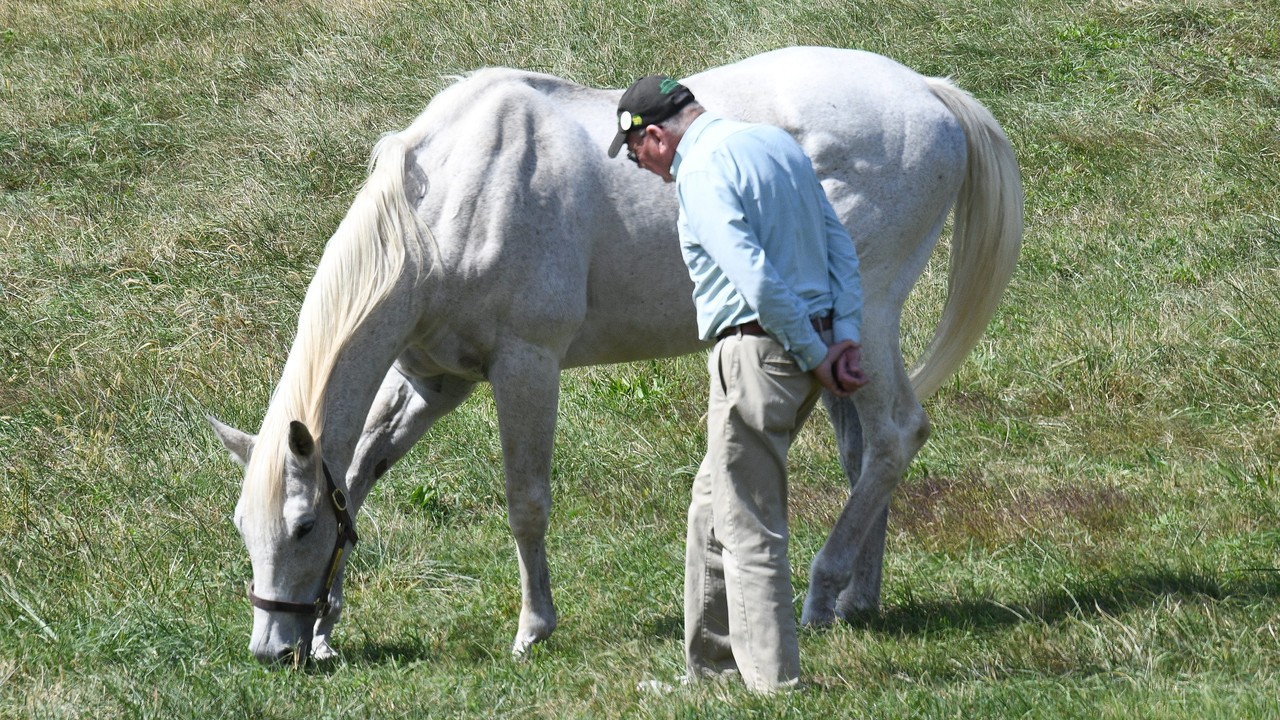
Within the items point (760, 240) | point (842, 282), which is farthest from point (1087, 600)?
point (760, 240)

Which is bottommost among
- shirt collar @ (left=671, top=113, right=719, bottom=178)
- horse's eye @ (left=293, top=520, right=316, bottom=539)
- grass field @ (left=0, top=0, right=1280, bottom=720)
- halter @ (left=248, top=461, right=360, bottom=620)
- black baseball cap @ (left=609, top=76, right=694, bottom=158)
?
grass field @ (left=0, top=0, right=1280, bottom=720)

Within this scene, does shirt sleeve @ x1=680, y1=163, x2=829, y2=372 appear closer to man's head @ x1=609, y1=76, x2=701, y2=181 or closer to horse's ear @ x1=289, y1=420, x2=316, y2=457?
man's head @ x1=609, y1=76, x2=701, y2=181

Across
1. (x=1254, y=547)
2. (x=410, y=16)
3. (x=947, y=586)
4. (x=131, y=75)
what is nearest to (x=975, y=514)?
(x=947, y=586)

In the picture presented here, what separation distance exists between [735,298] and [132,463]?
390cm

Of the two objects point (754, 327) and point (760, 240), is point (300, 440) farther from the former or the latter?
point (760, 240)

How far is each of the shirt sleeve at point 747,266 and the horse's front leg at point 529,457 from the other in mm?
1420

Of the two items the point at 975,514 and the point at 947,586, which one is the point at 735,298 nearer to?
the point at 947,586

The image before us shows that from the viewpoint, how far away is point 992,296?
5.48 meters

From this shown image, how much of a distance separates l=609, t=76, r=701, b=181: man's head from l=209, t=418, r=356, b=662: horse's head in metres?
1.51

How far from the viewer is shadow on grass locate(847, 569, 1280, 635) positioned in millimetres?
4352

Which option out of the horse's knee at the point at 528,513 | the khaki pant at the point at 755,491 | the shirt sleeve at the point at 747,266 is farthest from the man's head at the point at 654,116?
the horse's knee at the point at 528,513

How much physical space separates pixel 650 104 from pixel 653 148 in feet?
0.42

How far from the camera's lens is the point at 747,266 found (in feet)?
11.3

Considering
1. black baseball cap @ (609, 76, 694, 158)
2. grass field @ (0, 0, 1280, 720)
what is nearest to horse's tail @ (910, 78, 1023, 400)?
grass field @ (0, 0, 1280, 720)
